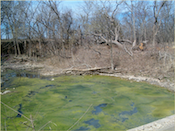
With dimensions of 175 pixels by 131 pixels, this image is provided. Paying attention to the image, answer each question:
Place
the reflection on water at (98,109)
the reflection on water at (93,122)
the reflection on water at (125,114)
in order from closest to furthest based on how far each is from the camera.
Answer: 1. the reflection on water at (93,122)
2. the reflection on water at (125,114)
3. the reflection on water at (98,109)

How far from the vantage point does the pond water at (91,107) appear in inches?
198

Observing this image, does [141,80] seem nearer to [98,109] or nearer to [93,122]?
[98,109]

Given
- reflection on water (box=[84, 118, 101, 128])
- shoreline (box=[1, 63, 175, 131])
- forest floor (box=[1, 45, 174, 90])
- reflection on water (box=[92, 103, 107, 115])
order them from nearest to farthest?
shoreline (box=[1, 63, 175, 131]) → reflection on water (box=[84, 118, 101, 128]) → reflection on water (box=[92, 103, 107, 115]) → forest floor (box=[1, 45, 174, 90])

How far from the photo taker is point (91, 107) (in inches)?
252

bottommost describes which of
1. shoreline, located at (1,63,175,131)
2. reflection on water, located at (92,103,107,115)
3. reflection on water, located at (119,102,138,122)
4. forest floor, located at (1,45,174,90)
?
reflection on water, located at (119,102,138,122)

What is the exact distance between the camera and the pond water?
5.04 metres

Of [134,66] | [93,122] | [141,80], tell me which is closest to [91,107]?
[93,122]

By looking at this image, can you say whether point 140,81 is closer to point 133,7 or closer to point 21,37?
point 133,7

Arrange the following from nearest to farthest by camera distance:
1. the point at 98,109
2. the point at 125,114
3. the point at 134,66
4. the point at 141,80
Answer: the point at 125,114
the point at 98,109
the point at 141,80
the point at 134,66

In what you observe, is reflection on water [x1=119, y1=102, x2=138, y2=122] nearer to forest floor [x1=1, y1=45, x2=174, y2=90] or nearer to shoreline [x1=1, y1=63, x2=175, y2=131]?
shoreline [x1=1, y1=63, x2=175, y2=131]

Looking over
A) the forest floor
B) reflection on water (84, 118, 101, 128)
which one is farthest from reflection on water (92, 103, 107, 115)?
the forest floor

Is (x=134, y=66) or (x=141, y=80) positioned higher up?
(x=134, y=66)

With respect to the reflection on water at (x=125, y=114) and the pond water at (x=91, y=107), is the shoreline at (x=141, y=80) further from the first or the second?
the reflection on water at (x=125, y=114)

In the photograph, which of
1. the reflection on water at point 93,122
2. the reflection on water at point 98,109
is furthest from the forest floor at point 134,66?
the reflection on water at point 93,122
